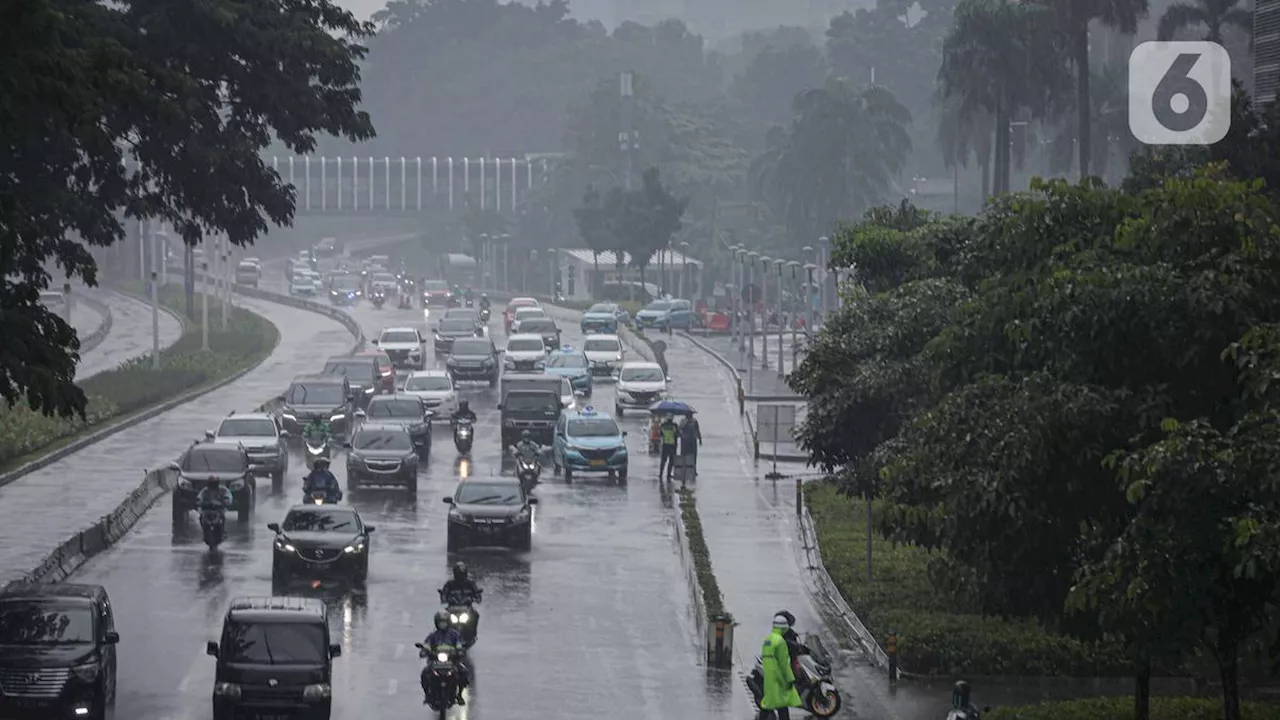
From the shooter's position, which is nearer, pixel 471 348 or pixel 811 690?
pixel 811 690

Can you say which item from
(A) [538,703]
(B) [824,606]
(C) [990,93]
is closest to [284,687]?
(A) [538,703]

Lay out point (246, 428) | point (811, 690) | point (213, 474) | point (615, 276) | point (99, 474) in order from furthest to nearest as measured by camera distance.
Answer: point (615, 276) < point (246, 428) < point (99, 474) < point (213, 474) < point (811, 690)

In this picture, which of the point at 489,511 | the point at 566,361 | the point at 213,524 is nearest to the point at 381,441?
the point at 489,511

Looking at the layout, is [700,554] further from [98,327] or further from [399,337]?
[98,327]

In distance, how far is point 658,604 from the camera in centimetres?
3747

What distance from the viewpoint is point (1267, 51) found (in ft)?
147

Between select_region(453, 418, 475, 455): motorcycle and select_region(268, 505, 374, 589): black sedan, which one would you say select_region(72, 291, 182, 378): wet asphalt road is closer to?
select_region(453, 418, 475, 455): motorcycle

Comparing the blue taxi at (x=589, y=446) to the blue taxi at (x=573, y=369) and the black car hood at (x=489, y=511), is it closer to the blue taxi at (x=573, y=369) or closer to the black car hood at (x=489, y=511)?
the black car hood at (x=489, y=511)

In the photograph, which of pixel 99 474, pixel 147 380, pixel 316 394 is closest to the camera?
pixel 99 474

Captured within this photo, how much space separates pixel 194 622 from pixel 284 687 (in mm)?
8229

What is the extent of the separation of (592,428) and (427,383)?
41.5ft

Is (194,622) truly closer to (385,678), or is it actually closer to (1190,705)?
(385,678)

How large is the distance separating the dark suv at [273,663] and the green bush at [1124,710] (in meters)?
8.08

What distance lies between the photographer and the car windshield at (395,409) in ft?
192
